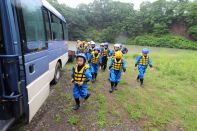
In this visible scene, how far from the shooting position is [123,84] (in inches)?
323

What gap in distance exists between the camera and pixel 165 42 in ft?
187

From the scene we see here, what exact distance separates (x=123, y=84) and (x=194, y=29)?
5627 cm

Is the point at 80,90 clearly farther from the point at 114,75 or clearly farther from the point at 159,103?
the point at 159,103

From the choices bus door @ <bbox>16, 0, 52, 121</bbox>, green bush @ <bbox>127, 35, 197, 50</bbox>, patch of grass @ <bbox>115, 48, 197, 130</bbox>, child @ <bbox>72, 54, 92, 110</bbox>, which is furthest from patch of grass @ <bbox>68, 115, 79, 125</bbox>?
green bush @ <bbox>127, 35, 197, 50</bbox>

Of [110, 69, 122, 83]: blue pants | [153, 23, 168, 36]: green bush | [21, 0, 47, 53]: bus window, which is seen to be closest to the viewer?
[21, 0, 47, 53]: bus window

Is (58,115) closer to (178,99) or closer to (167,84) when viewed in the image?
(178,99)

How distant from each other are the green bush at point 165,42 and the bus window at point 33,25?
53.5 metres

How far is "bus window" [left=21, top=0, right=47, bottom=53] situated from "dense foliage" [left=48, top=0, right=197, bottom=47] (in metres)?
56.2

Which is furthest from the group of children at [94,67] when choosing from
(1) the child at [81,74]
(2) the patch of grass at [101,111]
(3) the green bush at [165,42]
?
(3) the green bush at [165,42]

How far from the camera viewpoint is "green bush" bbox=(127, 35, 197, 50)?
179 ft

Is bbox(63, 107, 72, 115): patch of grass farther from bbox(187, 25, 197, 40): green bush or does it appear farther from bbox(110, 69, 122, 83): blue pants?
bbox(187, 25, 197, 40): green bush

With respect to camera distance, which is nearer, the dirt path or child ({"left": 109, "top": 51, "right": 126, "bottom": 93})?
the dirt path

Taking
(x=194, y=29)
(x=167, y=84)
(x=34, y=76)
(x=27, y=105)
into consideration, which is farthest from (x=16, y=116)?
(x=194, y=29)

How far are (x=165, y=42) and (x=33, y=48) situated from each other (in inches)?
2234
